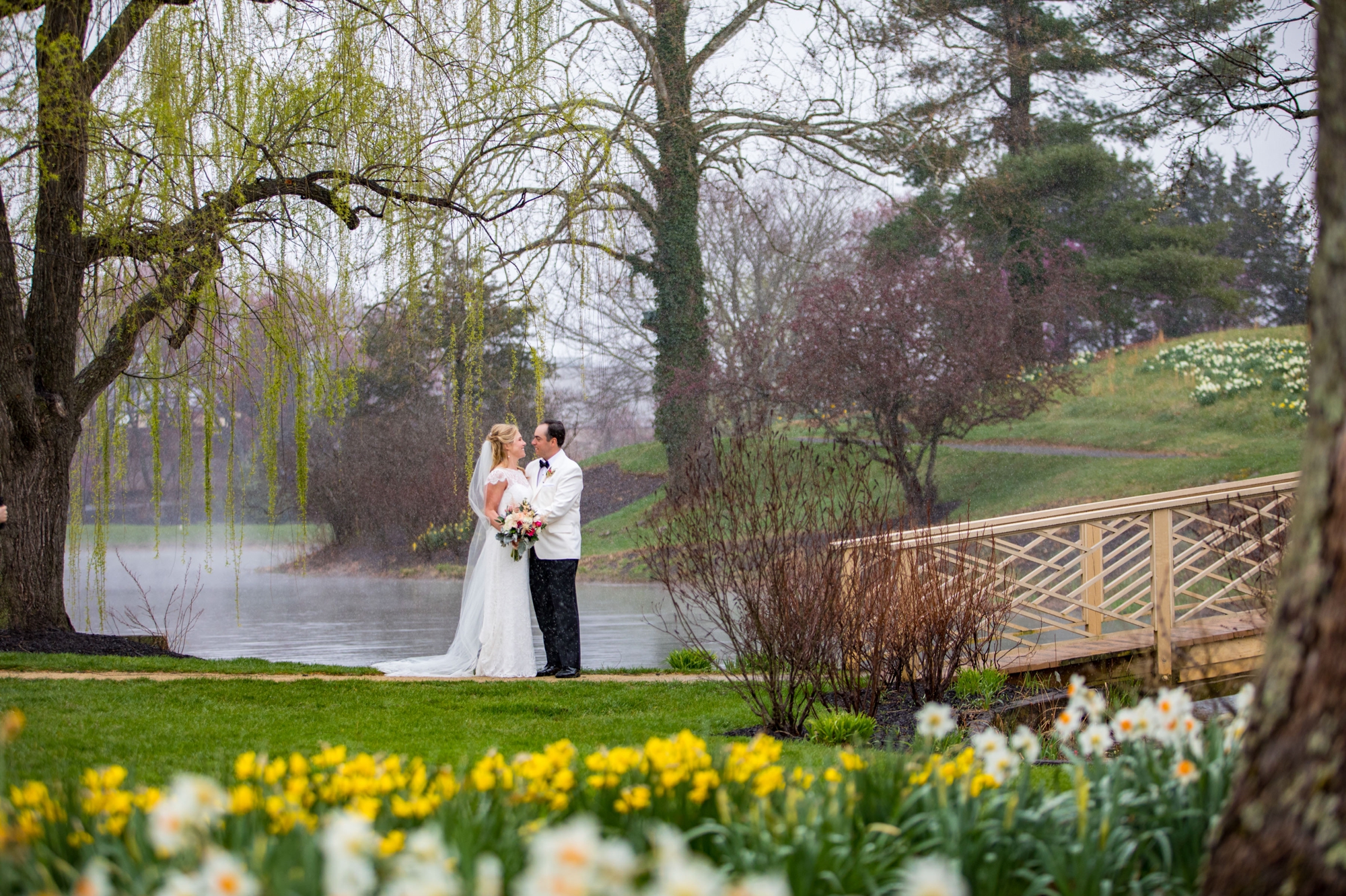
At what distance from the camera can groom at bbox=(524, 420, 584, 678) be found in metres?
8.99

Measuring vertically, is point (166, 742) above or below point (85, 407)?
below

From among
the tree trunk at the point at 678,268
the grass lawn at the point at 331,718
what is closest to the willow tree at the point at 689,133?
the tree trunk at the point at 678,268

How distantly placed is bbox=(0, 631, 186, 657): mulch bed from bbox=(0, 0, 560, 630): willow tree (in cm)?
202

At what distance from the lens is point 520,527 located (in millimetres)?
8922

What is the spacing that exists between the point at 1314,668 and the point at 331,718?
18.3 feet

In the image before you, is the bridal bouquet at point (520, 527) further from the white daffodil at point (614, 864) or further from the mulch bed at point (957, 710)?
the white daffodil at point (614, 864)

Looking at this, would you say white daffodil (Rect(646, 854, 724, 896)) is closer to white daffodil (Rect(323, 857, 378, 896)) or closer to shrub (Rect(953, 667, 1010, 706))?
white daffodil (Rect(323, 857, 378, 896))

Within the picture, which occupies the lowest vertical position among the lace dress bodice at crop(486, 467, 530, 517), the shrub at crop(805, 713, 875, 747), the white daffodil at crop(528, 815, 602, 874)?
the shrub at crop(805, 713, 875, 747)

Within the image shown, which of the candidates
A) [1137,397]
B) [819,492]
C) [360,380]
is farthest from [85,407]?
[1137,397]

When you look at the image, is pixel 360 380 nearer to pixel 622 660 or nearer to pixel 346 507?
pixel 346 507

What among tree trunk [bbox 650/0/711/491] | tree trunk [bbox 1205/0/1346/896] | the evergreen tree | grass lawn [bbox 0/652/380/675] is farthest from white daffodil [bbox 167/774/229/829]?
the evergreen tree

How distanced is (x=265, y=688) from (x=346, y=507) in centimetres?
1956

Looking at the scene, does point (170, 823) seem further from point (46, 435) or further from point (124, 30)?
point (46, 435)

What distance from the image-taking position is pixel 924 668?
7.47 meters
